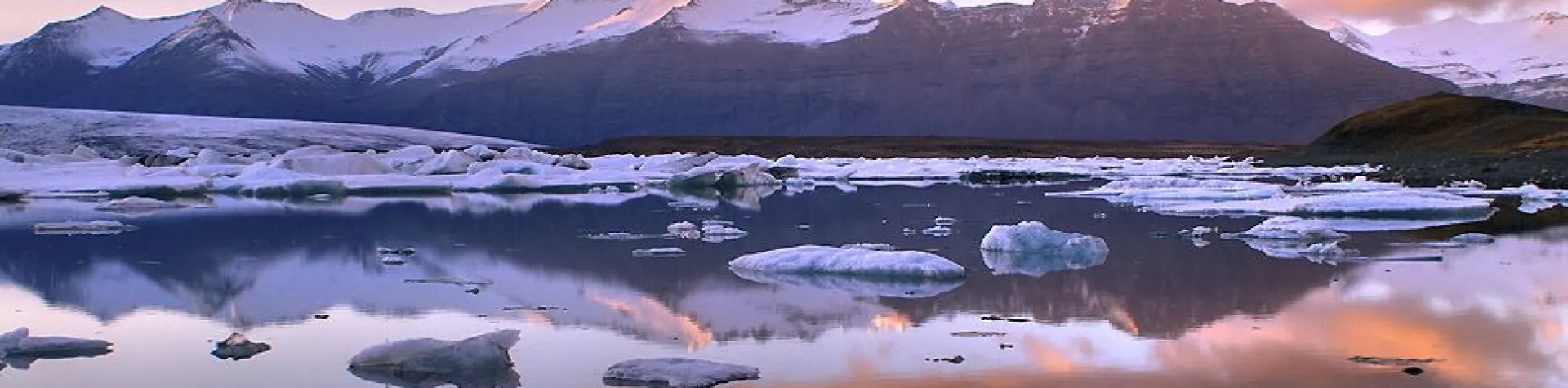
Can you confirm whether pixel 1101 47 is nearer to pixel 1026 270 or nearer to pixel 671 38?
pixel 671 38

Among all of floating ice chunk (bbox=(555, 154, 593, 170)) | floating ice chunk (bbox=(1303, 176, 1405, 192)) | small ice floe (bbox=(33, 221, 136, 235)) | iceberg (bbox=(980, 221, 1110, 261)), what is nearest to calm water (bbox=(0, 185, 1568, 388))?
iceberg (bbox=(980, 221, 1110, 261))

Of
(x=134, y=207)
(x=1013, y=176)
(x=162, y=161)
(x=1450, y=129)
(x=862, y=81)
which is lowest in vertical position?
(x=1013, y=176)

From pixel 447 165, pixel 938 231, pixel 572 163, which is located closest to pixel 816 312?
pixel 938 231

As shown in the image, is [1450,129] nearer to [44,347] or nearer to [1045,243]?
[1045,243]

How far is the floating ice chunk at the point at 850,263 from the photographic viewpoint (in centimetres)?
1191

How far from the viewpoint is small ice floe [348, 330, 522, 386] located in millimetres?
7648

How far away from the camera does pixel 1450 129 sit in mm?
53250

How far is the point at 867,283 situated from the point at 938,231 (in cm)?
647

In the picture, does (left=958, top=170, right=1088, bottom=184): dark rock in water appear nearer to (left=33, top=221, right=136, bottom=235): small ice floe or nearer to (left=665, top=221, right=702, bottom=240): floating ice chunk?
(left=665, top=221, right=702, bottom=240): floating ice chunk

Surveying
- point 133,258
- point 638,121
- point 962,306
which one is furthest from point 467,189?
point 638,121

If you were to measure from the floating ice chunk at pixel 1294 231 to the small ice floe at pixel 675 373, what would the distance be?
9.71 meters

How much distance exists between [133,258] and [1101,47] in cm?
16957

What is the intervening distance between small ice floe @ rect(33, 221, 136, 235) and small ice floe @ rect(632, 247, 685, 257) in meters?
8.99

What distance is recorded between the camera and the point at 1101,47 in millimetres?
177750
